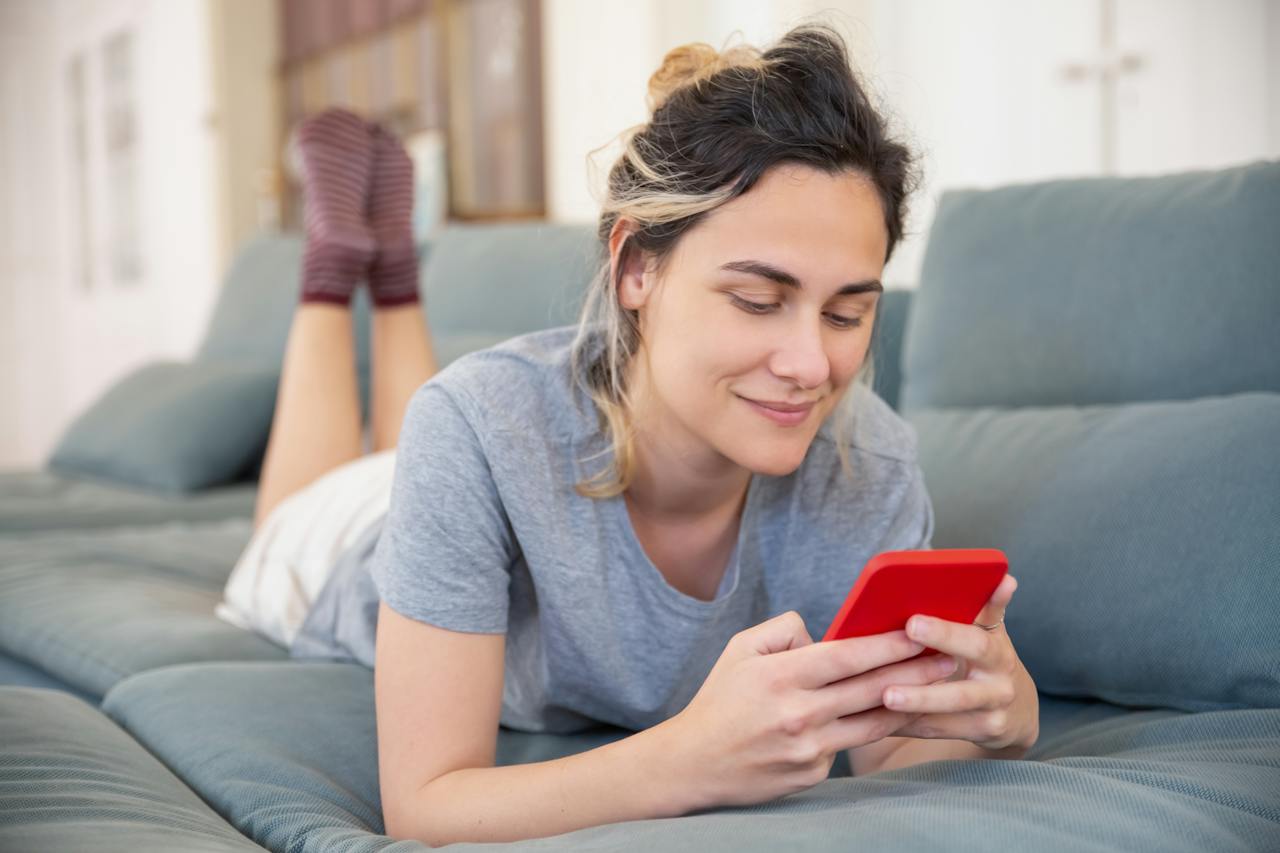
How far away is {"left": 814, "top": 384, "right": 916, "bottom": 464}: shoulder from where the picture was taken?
121cm

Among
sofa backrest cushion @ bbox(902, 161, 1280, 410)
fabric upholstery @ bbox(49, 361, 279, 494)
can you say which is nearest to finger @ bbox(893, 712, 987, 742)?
sofa backrest cushion @ bbox(902, 161, 1280, 410)

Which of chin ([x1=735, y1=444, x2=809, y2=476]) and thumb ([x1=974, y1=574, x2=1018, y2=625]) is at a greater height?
chin ([x1=735, y1=444, x2=809, y2=476])

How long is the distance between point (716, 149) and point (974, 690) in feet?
1.52

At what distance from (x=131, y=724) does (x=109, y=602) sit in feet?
1.43

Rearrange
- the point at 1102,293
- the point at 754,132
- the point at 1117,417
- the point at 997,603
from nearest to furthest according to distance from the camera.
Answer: the point at 997,603, the point at 754,132, the point at 1117,417, the point at 1102,293

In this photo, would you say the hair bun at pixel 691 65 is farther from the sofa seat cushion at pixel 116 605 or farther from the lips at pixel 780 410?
the sofa seat cushion at pixel 116 605

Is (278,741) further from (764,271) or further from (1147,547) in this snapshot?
(1147,547)

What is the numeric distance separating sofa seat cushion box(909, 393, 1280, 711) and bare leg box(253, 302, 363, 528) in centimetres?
105

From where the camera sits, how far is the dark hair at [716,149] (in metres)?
1.00

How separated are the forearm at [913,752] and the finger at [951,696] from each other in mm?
133

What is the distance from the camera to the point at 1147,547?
3.84 ft

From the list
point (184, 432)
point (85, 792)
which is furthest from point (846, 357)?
point (184, 432)

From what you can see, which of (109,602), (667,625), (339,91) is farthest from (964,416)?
(339,91)

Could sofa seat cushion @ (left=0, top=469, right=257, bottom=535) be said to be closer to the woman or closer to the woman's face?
the woman
